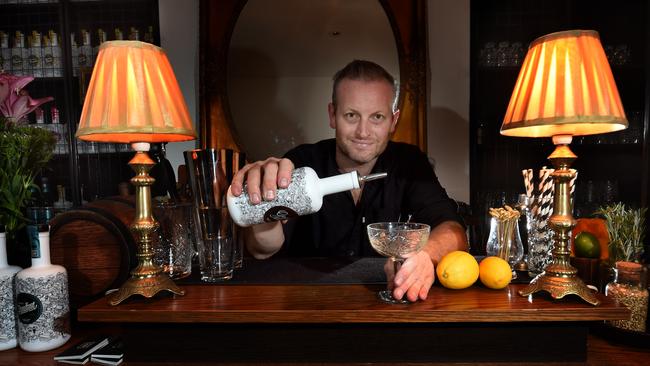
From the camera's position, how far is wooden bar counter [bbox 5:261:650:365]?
2.28 ft

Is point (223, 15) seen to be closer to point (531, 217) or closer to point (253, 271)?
point (253, 271)

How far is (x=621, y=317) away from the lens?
710mm

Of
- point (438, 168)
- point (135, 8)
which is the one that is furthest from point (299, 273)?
point (135, 8)

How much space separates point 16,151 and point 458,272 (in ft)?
3.28

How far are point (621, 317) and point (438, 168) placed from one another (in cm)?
183

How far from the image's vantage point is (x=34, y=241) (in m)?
0.81

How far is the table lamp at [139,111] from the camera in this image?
71 cm

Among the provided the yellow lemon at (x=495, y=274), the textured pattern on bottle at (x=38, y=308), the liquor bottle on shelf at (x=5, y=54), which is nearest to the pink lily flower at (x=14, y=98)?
the textured pattern on bottle at (x=38, y=308)

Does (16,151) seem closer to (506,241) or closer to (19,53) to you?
(506,241)

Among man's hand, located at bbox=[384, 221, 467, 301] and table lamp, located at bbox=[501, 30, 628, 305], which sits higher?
table lamp, located at bbox=[501, 30, 628, 305]

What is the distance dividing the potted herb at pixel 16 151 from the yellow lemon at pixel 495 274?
3.36 ft

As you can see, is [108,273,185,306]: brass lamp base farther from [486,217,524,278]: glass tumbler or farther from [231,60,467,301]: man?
[486,217,524,278]: glass tumbler

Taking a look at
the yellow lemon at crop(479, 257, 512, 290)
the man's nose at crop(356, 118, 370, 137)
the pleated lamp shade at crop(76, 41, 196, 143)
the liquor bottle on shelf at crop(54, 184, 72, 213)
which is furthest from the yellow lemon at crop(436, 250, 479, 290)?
the liquor bottle on shelf at crop(54, 184, 72, 213)

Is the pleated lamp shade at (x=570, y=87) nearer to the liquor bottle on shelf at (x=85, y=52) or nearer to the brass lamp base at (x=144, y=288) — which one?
the brass lamp base at (x=144, y=288)
